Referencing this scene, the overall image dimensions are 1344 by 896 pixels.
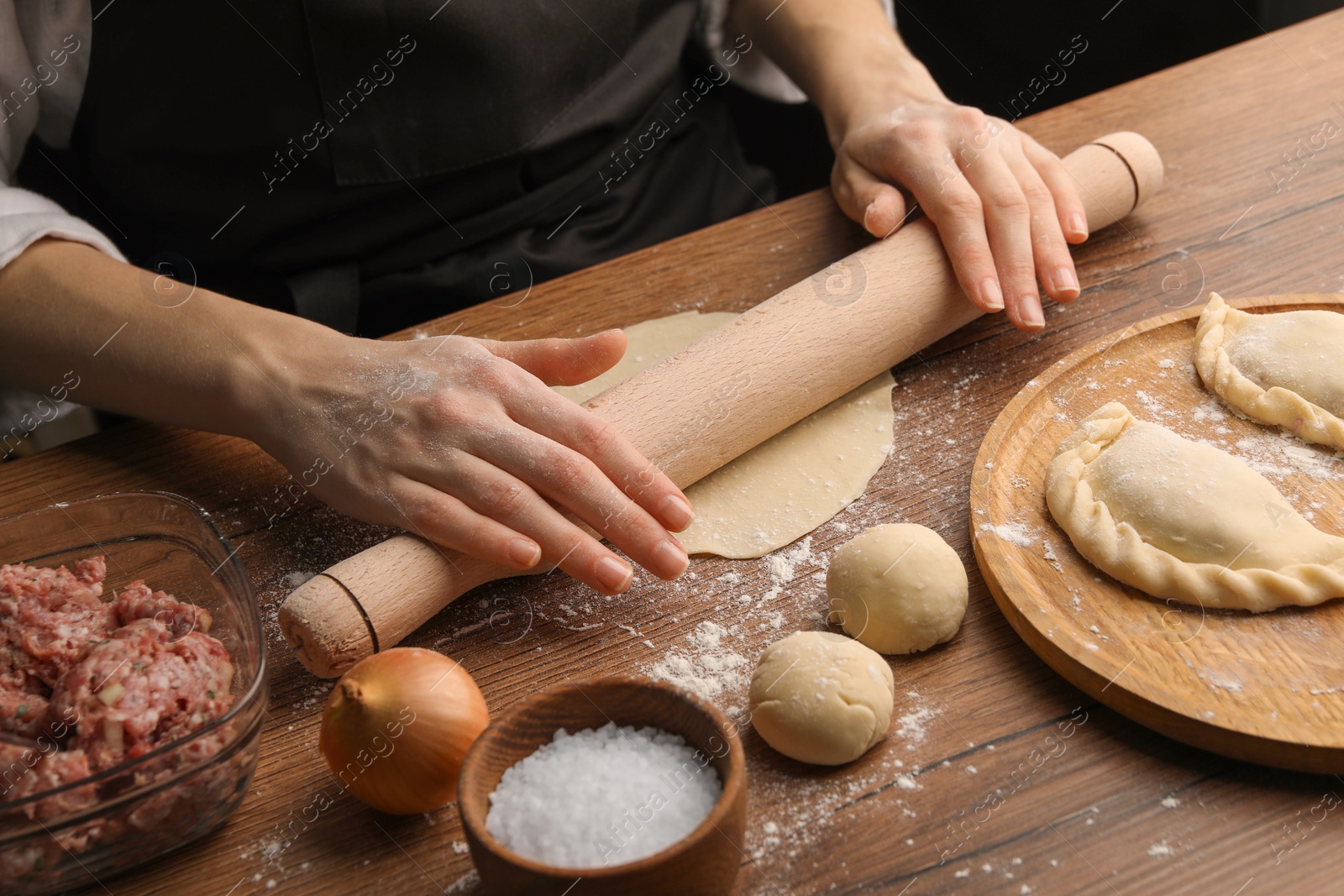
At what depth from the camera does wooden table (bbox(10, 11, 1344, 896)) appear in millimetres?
905

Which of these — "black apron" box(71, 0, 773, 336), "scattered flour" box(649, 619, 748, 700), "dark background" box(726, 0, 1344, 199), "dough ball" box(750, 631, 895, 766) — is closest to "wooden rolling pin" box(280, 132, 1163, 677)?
"scattered flour" box(649, 619, 748, 700)

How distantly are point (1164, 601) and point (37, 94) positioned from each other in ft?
6.12

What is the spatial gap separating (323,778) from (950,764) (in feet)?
2.14

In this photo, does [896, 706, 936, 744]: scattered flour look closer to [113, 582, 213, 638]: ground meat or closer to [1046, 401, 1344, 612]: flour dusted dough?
[1046, 401, 1344, 612]: flour dusted dough

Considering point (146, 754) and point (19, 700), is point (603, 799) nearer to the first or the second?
point (146, 754)

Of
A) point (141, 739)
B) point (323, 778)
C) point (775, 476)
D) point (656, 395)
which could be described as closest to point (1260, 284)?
point (775, 476)

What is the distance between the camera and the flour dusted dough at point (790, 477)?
4.21 feet

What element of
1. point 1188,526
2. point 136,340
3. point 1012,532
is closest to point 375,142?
point 136,340

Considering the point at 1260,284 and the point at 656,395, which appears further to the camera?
the point at 1260,284

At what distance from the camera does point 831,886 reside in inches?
35.1

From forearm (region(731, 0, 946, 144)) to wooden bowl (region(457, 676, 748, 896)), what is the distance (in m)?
1.20

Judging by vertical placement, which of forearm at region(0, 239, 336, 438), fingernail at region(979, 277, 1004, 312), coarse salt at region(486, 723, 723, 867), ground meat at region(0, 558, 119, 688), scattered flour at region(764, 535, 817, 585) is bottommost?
scattered flour at region(764, 535, 817, 585)

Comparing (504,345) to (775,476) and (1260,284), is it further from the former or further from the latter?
(1260,284)

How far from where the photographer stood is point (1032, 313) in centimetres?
146
